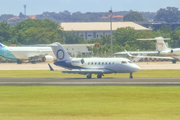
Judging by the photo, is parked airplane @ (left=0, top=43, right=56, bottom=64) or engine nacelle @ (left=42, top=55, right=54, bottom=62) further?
engine nacelle @ (left=42, top=55, right=54, bottom=62)

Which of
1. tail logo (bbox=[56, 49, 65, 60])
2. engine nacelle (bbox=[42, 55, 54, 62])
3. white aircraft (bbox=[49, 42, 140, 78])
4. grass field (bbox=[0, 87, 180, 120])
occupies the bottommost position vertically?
engine nacelle (bbox=[42, 55, 54, 62])

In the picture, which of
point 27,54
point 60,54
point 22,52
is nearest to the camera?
point 60,54

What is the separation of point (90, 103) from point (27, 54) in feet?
297

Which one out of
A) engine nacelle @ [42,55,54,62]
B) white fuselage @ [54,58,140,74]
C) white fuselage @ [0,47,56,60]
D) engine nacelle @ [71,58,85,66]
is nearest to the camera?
white fuselage @ [54,58,140,74]

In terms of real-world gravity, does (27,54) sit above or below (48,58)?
above

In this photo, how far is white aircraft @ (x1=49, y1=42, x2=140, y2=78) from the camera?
2068 inches

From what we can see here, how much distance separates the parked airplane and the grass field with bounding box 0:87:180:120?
3025 inches

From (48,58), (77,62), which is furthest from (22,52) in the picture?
(77,62)

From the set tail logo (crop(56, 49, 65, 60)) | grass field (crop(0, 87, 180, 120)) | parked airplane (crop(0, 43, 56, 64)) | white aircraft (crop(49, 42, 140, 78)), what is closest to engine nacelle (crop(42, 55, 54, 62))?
parked airplane (crop(0, 43, 56, 64))

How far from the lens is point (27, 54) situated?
11788cm

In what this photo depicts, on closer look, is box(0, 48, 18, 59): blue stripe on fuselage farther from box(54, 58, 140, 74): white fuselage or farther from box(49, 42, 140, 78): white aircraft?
box(54, 58, 140, 74): white fuselage

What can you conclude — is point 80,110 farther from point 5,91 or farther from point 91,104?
point 5,91

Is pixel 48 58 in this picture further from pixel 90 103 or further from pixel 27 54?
Answer: pixel 90 103

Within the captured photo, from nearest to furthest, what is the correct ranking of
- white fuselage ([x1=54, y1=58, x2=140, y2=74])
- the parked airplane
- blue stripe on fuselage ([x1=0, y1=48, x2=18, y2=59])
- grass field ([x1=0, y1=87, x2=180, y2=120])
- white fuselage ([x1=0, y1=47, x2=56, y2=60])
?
grass field ([x1=0, y1=87, x2=180, y2=120]) < white fuselage ([x1=54, y1=58, x2=140, y2=74]) < blue stripe on fuselage ([x1=0, y1=48, x2=18, y2=59]) < white fuselage ([x1=0, y1=47, x2=56, y2=60]) < the parked airplane
